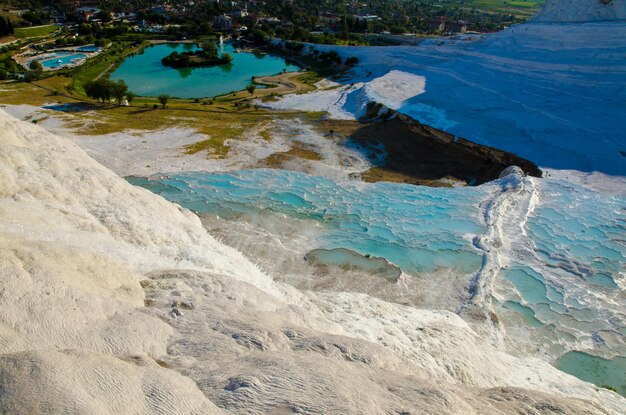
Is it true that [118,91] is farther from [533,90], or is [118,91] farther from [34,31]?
[34,31]

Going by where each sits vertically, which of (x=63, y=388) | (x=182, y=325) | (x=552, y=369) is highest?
(x=63, y=388)

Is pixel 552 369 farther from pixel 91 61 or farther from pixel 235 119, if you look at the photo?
pixel 91 61

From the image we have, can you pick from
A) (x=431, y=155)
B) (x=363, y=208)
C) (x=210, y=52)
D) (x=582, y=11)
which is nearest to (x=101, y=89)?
(x=431, y=155)

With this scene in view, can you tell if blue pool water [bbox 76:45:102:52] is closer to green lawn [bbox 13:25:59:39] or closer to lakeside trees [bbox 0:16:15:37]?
lakeside trees [bbox 0:16:15:37]

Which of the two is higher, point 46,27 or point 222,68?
point 46,27

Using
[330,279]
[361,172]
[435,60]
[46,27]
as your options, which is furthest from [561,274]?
[46,27]

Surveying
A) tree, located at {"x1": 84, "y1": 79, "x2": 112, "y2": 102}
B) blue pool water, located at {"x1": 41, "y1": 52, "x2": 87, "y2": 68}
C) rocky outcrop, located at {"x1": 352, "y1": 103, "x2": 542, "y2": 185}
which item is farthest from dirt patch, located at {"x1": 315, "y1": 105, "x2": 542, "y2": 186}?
blue pool water, located at {"x1": 41, "y1": 52, "x2": 87, "y2": 68}

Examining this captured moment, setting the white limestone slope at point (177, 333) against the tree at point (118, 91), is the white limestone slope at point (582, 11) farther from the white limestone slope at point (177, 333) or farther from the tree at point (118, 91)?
the white limestone slope at point (177, 333)
